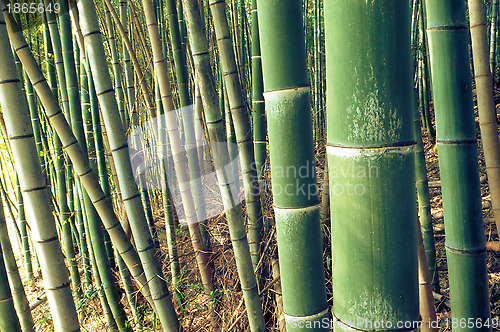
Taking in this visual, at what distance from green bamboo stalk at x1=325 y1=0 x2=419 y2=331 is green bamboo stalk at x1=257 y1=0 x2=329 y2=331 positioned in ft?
0.49

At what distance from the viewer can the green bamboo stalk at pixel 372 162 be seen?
47cm

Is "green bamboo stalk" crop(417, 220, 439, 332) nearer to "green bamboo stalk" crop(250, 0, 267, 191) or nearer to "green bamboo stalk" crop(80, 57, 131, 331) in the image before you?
"green bamboo stalk" crop(250, 0, 267, 191)

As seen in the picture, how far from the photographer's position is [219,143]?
1.31 metres

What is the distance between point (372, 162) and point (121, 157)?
1054mm

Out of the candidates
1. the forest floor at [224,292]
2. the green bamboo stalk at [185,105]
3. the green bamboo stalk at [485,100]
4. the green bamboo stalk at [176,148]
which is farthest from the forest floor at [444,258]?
the green bamboo stalk at [185,105]

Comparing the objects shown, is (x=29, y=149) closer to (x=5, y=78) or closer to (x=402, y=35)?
(x=5, y=78)

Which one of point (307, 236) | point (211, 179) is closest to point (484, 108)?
point (307, 236)

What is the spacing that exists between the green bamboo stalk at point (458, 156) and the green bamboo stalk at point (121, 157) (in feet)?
3.31

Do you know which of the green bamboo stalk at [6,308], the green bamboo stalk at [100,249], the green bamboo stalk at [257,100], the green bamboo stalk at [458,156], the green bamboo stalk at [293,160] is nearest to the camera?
the green bamboo stalk at [293,160]

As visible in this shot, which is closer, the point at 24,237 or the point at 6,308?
the point at 6,308

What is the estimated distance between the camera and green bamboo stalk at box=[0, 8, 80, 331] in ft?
3.20

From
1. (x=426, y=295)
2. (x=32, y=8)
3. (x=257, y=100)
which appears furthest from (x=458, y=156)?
(x=32, y=8)

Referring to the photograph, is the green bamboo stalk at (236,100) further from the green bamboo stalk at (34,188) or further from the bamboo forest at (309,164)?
the green bamboo stalk at (34,188)

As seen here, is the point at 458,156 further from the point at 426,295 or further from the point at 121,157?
the point at 121,157
